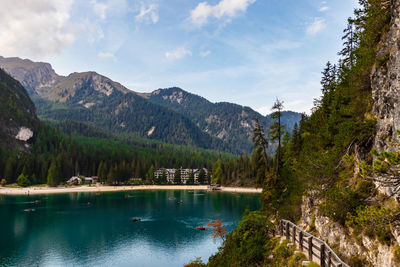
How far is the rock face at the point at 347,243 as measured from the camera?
14.7 m

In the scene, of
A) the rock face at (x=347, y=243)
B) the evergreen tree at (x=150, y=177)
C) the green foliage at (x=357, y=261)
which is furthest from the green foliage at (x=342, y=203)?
the evergreen tree at (x=150, y=177)

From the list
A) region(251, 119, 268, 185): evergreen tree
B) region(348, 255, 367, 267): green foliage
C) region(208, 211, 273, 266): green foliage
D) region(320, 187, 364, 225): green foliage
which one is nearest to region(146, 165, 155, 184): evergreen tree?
region(251, 119, 268, 185): evergreen tree

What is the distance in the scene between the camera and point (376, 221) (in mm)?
12484

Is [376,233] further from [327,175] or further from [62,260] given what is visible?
[62,260]

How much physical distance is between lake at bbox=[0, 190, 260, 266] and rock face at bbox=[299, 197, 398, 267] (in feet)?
46.7

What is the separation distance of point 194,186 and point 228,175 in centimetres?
2607

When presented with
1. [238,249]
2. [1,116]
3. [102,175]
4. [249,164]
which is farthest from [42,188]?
[238,249]

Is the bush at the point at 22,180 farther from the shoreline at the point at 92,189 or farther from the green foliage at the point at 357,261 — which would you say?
the green foliage at the point at 357,261

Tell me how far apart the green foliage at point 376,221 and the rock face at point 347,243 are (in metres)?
0.45

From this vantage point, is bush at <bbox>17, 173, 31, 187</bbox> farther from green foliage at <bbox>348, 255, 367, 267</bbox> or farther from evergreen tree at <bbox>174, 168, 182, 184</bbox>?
green foliage at <bbox>348, 255, 367, 267</bbox>

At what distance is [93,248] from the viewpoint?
5628 cm

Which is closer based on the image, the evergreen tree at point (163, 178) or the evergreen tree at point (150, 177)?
the evergreen tree at point (150, 177)

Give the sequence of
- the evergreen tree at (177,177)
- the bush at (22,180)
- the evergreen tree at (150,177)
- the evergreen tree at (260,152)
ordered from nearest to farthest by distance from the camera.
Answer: the evergreen tree at (260,152), the bush at (22,180), the evergreen tree at (150,177), the evergreen tree at (177,177)

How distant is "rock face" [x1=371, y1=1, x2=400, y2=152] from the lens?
16.2 m
